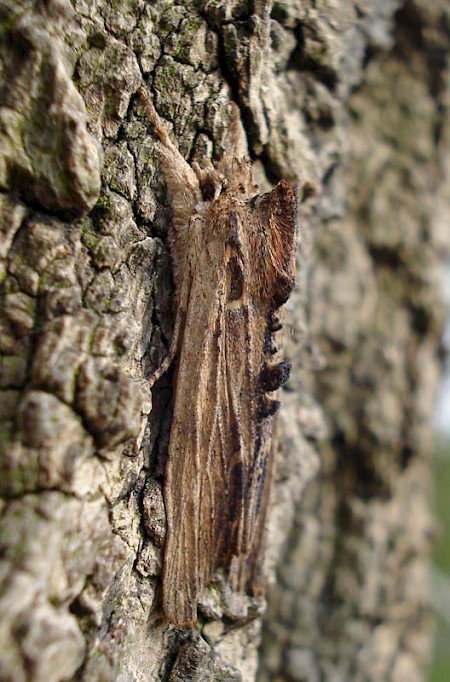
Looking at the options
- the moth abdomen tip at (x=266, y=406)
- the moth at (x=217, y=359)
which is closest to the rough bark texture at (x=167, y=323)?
the moth at (x=217, y=359)

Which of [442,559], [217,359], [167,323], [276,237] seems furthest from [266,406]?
[442,559]

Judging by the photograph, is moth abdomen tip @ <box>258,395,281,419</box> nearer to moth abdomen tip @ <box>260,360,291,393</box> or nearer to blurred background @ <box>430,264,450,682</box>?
moth abdomen tip @ <box>260,360,291,393</box>

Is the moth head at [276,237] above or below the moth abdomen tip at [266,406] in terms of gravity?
above

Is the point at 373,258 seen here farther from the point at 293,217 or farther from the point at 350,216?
the point at 293,217

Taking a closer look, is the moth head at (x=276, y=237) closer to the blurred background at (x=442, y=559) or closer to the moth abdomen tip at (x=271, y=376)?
the moth abdomen tip at (x=271, y=376)

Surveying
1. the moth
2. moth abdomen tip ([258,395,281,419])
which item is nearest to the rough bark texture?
the moth
